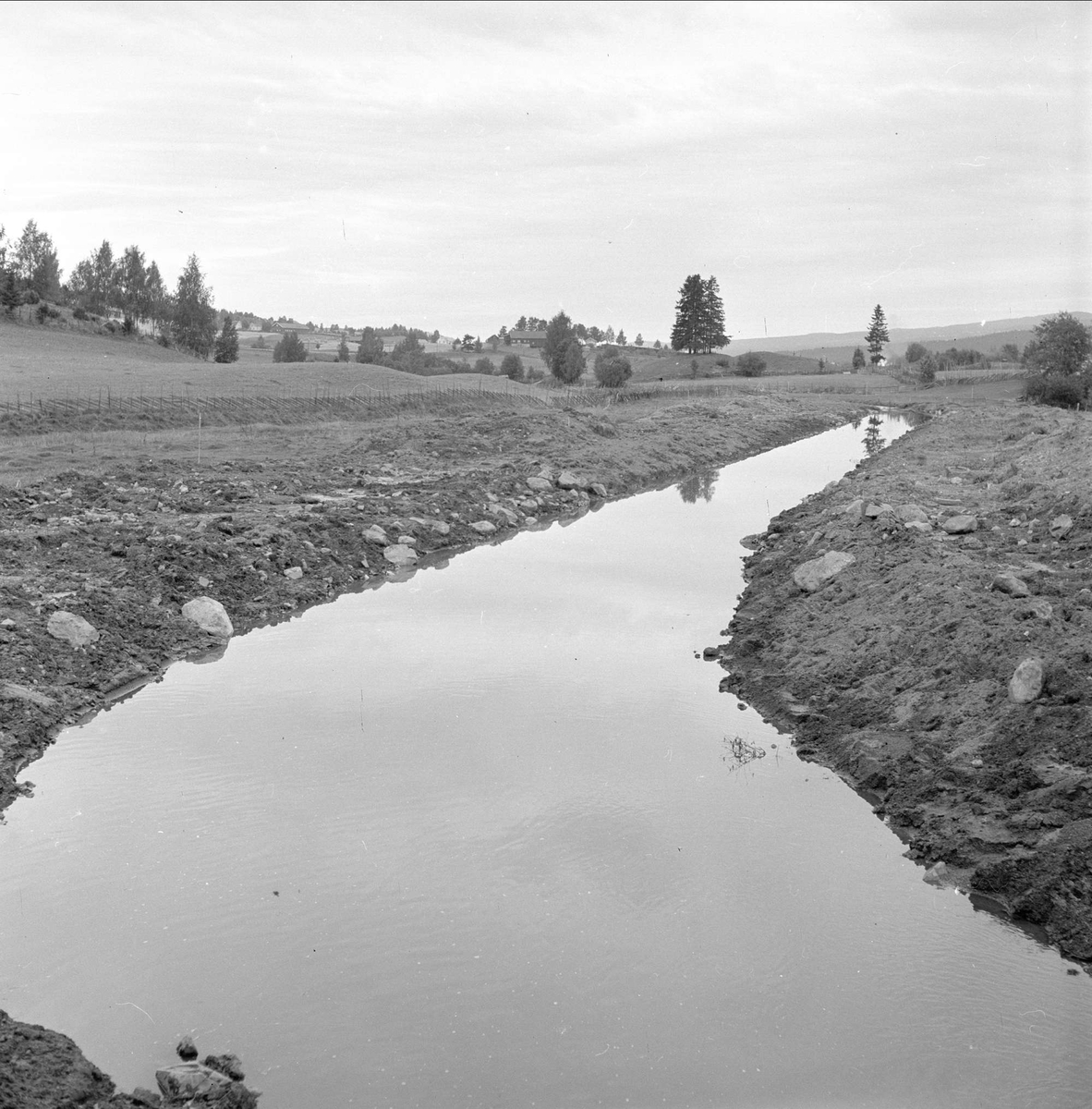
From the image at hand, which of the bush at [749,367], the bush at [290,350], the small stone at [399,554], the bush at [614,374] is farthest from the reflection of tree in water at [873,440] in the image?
the bush at [290,350]

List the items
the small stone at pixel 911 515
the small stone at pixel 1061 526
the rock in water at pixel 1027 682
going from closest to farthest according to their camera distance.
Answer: the rock in water at pixel 1027 682, the small stone at pixel 1061 526, the small stone at pixel 911 515

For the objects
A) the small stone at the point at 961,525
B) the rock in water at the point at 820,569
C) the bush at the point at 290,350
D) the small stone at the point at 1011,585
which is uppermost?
the bush at the point at 290,350

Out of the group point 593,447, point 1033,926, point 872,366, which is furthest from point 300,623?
point 872,366

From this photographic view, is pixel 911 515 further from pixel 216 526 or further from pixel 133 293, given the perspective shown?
pixel 133 293

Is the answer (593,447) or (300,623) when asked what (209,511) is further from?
(593,447)

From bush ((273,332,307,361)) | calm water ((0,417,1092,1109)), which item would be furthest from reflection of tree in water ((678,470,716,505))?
bush ((273,332,307,361))

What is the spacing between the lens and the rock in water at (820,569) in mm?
15414

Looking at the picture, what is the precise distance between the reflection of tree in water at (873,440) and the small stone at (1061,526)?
24711 mm

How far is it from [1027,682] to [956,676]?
950mm

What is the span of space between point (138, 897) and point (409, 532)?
14.0 m

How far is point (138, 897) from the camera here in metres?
7.43

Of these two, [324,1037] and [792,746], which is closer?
[324,1037]

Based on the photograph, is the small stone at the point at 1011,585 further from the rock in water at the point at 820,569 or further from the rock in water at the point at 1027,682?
the rock in water at the point at 820,569

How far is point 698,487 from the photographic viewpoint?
33.4 metres
